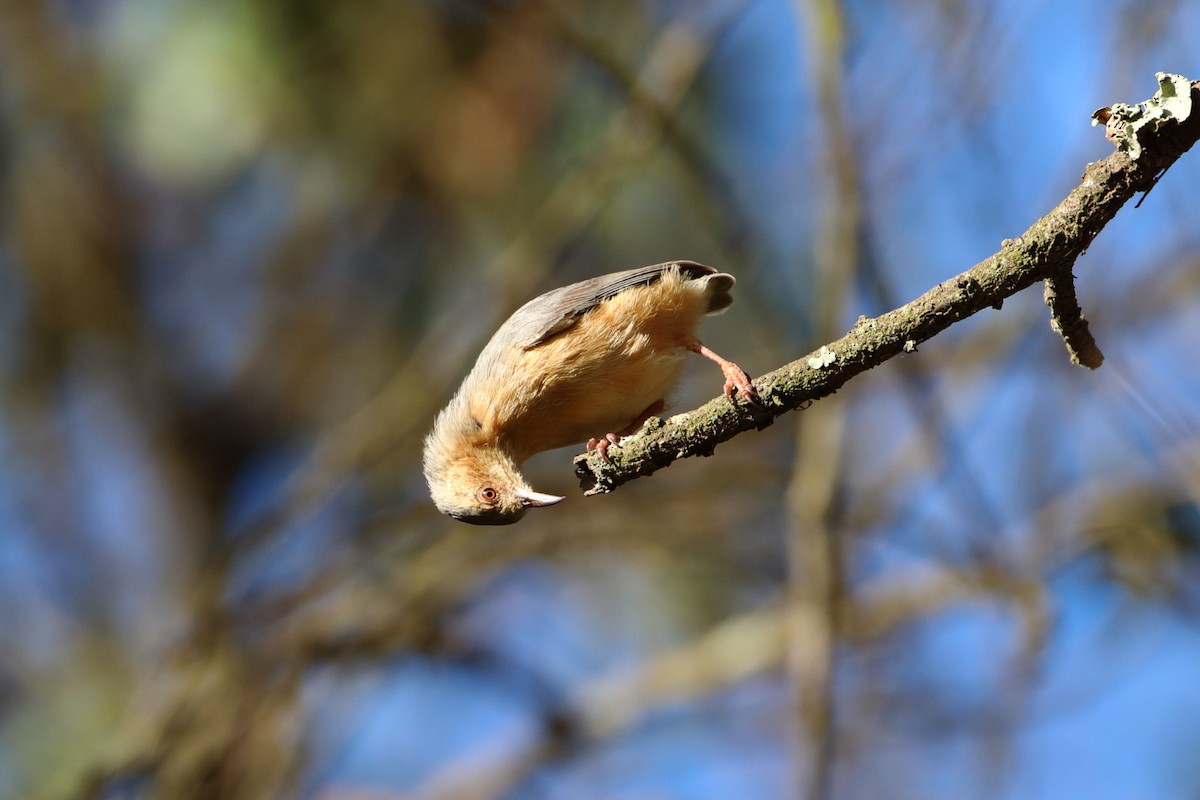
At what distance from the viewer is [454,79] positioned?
10648 millimetres

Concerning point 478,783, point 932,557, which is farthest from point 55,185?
point 932,557

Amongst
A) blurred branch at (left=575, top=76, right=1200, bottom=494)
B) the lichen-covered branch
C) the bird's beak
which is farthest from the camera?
the bird's beak

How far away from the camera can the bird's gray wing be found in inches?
167

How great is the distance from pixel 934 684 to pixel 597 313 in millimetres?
4892

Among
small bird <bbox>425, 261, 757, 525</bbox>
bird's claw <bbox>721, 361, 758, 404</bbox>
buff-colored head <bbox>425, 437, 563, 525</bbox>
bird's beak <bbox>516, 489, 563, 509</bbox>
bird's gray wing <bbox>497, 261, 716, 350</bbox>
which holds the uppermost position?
bird's gray wing <bbox>497, 261, 716, 350</bbox>

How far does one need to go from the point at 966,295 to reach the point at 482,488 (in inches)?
94.6

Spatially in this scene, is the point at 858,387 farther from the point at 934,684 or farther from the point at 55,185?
the point at 55,185

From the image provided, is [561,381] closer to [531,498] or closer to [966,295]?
[531,498]

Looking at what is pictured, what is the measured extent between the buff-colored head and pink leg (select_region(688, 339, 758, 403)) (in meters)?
0.85

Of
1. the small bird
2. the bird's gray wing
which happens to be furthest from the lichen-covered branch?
the bird's gray wing

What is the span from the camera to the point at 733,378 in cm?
332

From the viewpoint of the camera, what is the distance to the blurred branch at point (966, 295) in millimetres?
2250

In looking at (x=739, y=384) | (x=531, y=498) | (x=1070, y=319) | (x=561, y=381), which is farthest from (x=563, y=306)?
(x=1070, y=319)

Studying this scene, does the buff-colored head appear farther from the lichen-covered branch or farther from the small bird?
the lichen-covered branch
